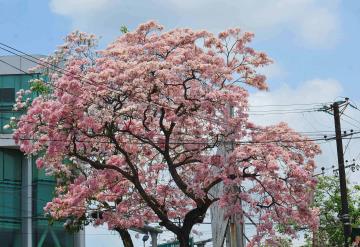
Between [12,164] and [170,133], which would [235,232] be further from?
[12,164]

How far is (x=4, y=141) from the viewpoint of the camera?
47.7 meters

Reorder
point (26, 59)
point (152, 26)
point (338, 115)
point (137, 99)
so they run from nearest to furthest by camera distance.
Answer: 1. point (137, 99)
2. point (152, 26)
3. point (338, 115)
4. point (26, 59)

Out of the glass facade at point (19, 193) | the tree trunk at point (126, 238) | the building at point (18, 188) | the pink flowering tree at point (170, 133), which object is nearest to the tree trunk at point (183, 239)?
the pink flowering tree at point (170, 133)

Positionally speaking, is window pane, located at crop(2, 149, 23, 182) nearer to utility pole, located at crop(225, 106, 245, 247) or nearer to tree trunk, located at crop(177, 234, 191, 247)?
tree trunk, located at crop(177, 234, 191, 247)

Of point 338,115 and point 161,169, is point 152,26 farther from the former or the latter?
point 338,115

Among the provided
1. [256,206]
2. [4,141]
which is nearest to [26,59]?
[4,141]

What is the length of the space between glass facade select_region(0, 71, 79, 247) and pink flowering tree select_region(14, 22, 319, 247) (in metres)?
19.9

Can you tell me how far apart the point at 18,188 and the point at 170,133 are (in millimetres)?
24347

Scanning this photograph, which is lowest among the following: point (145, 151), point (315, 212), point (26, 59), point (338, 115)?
point (315, 212)

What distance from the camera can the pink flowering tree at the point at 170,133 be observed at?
997 inches

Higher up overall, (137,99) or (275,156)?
(137,99)

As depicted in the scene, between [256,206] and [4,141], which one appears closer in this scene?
[256,206]

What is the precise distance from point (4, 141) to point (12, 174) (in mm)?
2059

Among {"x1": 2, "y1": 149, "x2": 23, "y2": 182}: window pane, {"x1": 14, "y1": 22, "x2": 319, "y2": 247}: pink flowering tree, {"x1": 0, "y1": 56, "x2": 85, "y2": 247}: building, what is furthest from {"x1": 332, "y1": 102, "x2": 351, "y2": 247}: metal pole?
{"x1": 2, "y1": 149, "x2": 23, "y2": 182}: window pane
